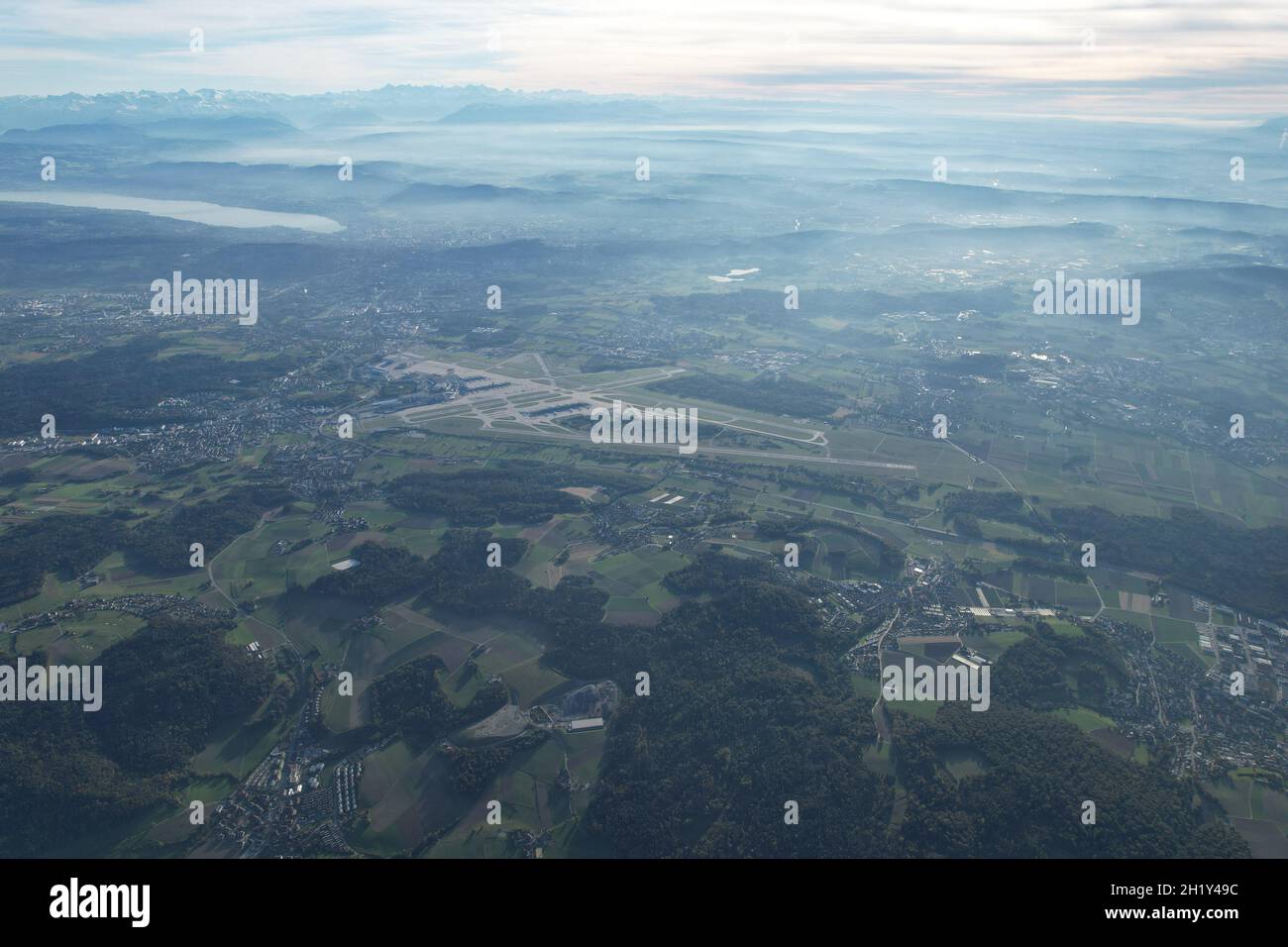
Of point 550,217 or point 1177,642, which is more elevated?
point 550,217

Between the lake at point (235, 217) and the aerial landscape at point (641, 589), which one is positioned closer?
the aerial landscape at point (641, 589)

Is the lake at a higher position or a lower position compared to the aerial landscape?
higher

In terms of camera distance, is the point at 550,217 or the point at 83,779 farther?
the point at 550,217

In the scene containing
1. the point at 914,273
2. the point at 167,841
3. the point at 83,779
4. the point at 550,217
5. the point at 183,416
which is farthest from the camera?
the point at 550,217

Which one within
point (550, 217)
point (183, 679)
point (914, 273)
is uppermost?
point (550, 217)

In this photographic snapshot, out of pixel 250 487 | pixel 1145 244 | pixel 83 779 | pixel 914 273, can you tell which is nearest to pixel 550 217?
pixel 914 273

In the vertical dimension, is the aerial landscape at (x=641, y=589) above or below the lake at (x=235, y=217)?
below

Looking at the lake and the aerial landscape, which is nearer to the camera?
the aerial landscape

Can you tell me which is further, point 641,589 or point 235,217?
point 235,217

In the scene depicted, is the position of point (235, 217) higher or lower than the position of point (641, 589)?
higher

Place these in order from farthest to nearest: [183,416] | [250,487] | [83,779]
Answer: [183,416], [250,487], [83,779]

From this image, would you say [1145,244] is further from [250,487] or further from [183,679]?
[183,679]
